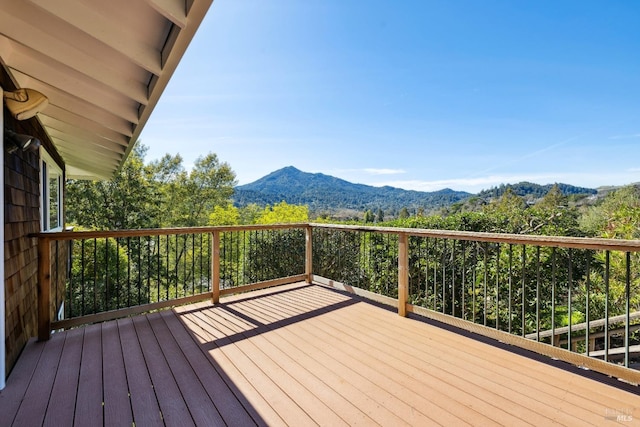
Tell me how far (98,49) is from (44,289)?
7.43 feet

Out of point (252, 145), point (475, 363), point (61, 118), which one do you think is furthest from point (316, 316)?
point (252, 145)

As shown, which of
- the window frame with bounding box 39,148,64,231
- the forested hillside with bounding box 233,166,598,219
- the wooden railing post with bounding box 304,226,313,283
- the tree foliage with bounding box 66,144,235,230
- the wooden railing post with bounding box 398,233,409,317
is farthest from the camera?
the forested hillside with bounding box 233,166,598,219

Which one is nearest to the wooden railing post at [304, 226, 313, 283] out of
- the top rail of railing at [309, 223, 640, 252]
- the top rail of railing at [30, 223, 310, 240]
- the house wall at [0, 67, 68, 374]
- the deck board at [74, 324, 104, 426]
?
the top rail of railing at [30, 223, 310, 240]

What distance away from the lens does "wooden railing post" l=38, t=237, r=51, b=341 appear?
2695 mm

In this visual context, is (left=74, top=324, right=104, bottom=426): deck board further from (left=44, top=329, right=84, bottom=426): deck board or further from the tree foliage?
the tree foliage

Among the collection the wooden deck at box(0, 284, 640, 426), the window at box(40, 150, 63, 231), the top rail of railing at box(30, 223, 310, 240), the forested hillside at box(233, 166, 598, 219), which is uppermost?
the forested hillside at box(233, 166, 598, 219)

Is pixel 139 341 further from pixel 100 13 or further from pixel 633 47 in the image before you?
pixel 633 47

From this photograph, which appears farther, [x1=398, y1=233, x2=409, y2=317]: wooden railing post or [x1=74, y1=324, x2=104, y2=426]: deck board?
[x1=398, y1=233, x2=409, y2=317]: wooden railing post

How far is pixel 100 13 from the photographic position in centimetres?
163

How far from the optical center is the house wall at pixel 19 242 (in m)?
A: 2.27

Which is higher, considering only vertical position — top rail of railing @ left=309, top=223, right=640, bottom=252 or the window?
the window

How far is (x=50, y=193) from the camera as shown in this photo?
5.24m

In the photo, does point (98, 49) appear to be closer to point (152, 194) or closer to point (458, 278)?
point (458, 278)

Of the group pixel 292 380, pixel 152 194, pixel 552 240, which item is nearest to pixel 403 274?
pixel 552 240
